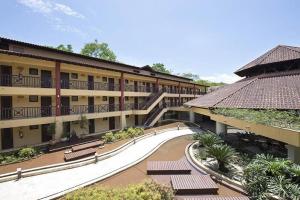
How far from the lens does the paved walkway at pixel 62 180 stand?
10867mm

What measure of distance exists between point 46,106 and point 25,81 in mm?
3084

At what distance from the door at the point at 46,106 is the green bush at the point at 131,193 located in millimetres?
13309

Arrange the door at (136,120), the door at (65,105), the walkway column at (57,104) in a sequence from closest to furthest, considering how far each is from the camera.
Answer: the walkway column at (57,104), the door at (65,105), the door at (136,120)

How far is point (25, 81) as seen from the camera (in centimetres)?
1923

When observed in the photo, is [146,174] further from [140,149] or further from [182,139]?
[182,139]

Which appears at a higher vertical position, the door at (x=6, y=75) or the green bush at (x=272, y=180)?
the door at (x=6, y=75)

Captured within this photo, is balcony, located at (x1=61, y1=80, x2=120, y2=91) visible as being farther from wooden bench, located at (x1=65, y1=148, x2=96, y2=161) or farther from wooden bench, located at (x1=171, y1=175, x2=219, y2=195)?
wooden bench, located at (x1=171, y1=175, x2=219, y2=195)

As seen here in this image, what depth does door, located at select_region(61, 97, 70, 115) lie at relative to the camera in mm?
22064

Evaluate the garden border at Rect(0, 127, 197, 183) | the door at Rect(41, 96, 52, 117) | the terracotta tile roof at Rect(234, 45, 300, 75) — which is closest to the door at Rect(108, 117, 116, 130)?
the door at Rect(41, 96, 52, 117)

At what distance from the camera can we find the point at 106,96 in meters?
28.4

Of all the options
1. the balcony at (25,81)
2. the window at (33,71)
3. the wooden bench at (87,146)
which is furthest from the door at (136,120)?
the window at (33,71)

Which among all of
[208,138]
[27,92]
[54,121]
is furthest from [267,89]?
[27,92]

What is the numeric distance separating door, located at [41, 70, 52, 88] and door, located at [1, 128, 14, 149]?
201 inches

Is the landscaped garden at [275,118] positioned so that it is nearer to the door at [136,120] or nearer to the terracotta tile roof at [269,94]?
the terracotta tile roof at [269,94]
